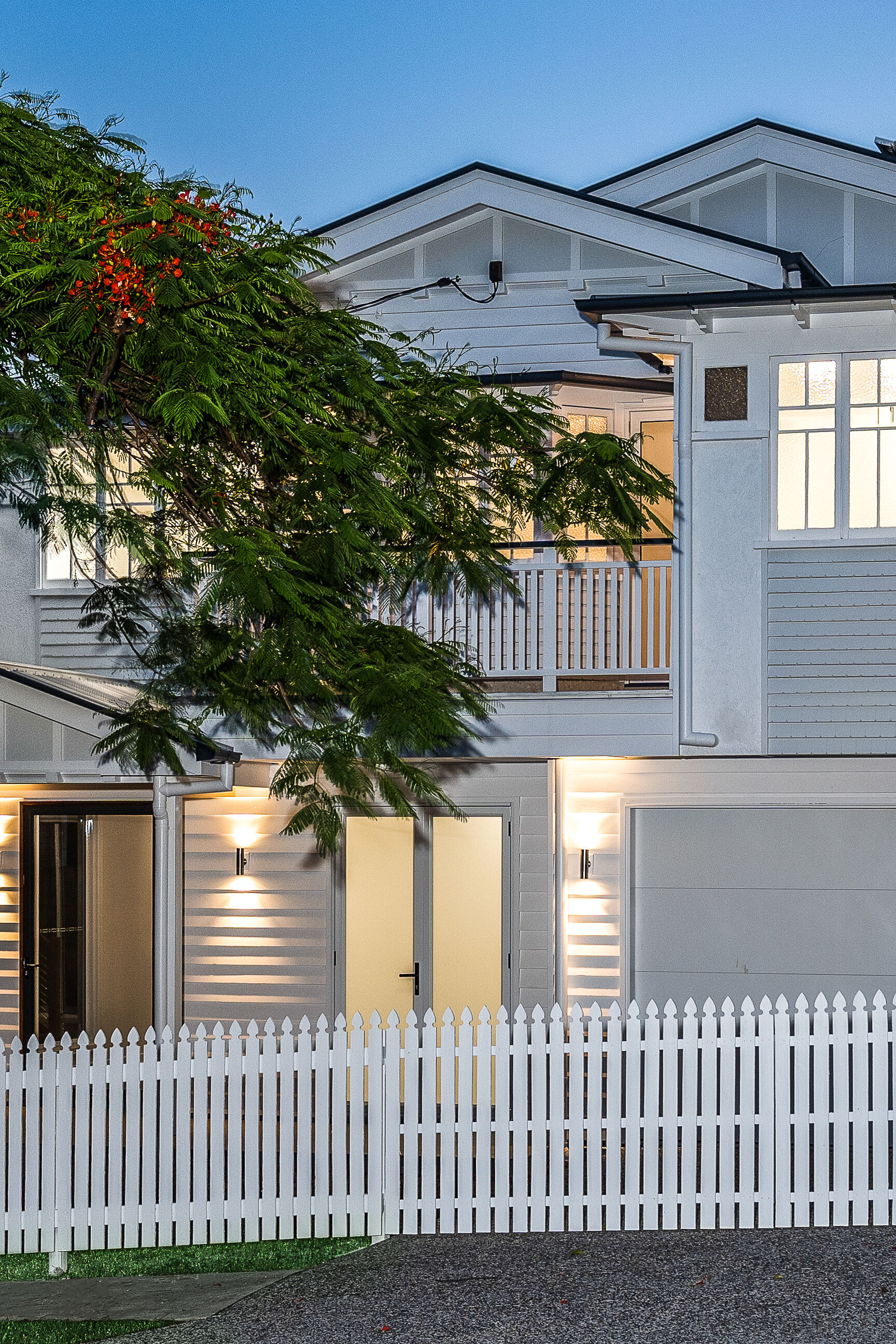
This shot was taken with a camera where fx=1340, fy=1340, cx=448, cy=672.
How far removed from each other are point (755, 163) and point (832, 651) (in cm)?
577

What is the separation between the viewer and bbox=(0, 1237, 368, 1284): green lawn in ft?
24.6

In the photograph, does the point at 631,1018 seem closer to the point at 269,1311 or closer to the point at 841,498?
the point at 269,1311

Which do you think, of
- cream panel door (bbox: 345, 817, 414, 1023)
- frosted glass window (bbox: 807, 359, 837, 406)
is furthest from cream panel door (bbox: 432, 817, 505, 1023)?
frosted glass window (bbox: 807, 359, 837, 406)

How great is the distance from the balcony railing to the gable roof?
2.55 m

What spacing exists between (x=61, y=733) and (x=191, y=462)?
3003 millimetres

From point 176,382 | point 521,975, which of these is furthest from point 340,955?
point 176,382

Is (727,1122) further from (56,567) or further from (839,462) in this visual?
(56,567)

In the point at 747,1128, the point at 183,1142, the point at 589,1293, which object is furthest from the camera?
the point at 747,1128

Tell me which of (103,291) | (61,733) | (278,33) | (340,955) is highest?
(278,33)

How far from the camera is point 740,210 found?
1348 cm

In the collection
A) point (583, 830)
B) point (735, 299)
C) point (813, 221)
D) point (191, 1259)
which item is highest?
point (813, 221)

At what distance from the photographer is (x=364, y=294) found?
1220 centimetres

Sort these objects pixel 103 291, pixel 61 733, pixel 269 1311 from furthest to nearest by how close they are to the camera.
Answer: pixel 61 733 → pixel 269 1311 → pixel 103 291

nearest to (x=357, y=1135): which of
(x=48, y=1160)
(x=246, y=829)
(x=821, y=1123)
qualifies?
(x=48, y=1160)
